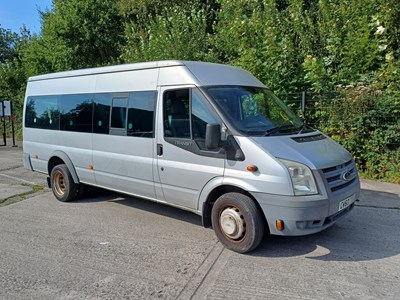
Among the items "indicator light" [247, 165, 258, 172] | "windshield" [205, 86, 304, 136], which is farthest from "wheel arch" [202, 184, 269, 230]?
"windshield" [205, 86, 304, 136]

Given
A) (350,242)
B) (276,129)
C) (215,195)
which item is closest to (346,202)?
(350,242)

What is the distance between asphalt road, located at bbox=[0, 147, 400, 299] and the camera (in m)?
3.47

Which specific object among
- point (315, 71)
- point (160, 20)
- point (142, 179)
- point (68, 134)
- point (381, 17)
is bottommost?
point (142, 179)

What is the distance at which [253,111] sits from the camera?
4.67 m

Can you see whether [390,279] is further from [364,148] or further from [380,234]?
[364,148]

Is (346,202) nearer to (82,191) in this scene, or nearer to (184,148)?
(184,148)

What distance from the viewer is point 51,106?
6.91 metres

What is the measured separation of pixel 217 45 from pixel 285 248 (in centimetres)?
849

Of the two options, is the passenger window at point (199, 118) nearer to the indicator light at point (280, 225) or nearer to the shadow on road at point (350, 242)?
the indicator light at point (280, 225)

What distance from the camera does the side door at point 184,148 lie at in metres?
4.43

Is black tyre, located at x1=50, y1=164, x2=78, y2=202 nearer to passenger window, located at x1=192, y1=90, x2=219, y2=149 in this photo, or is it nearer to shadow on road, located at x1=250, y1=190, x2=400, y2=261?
passenger window, located at x1=192, y1=90, x2=219, y2=149

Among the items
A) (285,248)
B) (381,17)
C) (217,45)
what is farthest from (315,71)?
(285,248)

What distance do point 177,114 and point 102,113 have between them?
173cm

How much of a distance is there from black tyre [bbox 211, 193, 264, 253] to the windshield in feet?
2.82
